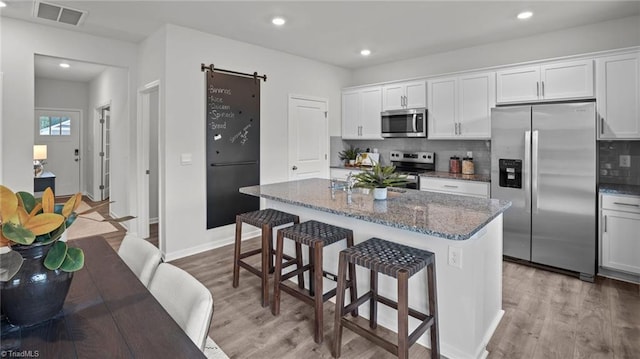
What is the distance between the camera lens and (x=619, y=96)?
3.30 m

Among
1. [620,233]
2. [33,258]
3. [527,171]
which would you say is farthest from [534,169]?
[33,258]

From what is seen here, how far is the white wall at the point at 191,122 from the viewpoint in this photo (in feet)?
12.2

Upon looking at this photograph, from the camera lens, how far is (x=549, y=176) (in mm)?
3357

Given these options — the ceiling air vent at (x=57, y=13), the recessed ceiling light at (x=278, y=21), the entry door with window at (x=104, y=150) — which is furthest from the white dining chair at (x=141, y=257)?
the entry door with window at (x=104, y=150)

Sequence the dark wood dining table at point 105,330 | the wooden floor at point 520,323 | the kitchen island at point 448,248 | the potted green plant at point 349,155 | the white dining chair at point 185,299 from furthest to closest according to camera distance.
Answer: the potted green plant at point 349,155
the wooden floor at point 520,323
the kitchen island at point 448,248
the white dining chair at point 185,299
the dark wood dining table at point 105,330

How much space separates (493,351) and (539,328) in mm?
523

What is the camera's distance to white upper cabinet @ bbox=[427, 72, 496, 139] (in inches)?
164

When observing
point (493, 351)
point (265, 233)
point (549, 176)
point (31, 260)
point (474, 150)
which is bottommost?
point (493, 351)

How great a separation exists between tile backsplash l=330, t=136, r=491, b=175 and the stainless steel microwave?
39cm

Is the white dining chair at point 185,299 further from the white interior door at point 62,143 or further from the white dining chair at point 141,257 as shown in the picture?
the white interior door at point 62,143

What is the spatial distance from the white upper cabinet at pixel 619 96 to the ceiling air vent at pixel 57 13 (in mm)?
5269

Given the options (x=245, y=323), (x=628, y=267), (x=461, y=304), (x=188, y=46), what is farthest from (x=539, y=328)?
(x=188, y=46)

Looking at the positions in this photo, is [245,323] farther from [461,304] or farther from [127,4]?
[127,4]

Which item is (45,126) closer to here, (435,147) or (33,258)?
(435,147)
